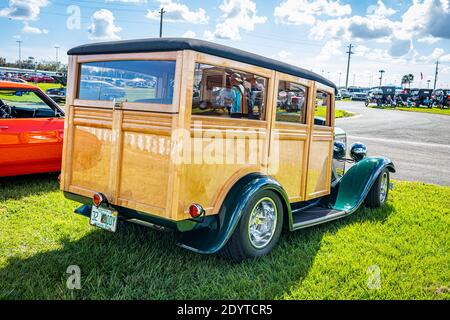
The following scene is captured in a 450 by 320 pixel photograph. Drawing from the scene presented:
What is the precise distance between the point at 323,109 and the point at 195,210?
2381 millimetres

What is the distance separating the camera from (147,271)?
3.43 metres

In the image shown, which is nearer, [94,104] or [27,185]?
[94,104]

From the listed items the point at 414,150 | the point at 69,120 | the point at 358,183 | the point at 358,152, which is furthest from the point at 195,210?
the point at 414,150

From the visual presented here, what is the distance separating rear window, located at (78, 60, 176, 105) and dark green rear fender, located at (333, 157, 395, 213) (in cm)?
272

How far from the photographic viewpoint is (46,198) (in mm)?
5422

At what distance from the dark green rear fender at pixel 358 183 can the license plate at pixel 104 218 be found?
273 cm

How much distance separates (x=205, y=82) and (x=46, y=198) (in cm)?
322

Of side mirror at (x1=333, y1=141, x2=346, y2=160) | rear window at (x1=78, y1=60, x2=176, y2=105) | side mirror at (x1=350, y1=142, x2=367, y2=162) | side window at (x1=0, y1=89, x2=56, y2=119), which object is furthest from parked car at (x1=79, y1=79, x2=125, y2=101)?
side mirror at (x1=350, y1=142, x2=367, y2=162)

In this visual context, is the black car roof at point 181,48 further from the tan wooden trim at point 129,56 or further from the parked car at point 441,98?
the parked car at point 441,98

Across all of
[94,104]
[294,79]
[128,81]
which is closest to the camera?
[128,81]

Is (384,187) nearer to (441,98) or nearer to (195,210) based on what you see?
(195,210)

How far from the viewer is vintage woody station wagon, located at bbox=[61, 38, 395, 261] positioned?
318 centimetres
